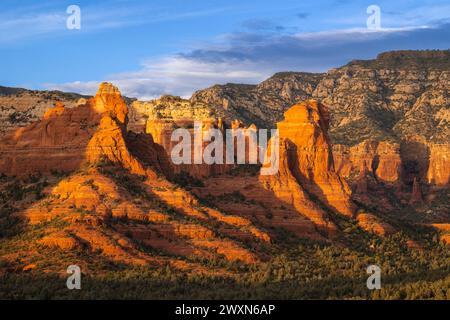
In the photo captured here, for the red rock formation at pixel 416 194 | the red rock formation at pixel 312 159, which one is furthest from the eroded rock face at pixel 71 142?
Answer: the red rock formation at pixel 416 194

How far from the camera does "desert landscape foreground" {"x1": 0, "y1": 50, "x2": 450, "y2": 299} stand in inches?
3455

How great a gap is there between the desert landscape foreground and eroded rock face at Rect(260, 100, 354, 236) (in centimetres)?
12

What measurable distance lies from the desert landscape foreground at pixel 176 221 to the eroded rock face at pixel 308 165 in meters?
0.12

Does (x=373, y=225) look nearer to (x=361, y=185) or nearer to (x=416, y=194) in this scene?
(x=361, y=185)

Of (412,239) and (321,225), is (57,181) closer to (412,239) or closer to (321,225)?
(321,225)

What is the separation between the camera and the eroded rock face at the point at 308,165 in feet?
383

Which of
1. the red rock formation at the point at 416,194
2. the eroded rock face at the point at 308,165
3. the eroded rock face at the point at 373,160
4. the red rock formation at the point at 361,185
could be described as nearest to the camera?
the eroded rock face at the point at 308,165

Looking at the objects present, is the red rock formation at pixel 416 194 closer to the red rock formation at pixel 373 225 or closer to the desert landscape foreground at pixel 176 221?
the desert landscape foreground at pixel 176 221

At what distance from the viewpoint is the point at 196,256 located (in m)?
97.2

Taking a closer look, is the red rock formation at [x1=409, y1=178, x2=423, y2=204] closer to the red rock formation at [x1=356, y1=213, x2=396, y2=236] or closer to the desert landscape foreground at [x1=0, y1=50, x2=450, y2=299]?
the desert landscape foreground at [x1=0, y1=50, x2=450, y2=299]

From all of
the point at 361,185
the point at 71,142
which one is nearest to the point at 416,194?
the point at 361,185

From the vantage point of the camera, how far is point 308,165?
120250mm

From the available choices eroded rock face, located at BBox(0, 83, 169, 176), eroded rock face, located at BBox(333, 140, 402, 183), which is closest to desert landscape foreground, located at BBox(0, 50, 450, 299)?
eroded rock face, located at BBox(0, 83, 169, 176)


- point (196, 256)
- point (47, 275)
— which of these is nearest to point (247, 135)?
point (196, 256)
